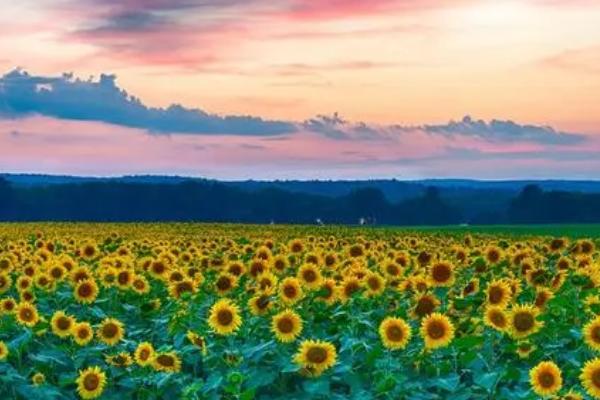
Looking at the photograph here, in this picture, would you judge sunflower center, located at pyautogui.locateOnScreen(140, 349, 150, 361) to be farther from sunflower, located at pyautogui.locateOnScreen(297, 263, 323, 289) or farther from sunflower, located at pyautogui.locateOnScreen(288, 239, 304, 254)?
sunflower, located at pyautogui.locateOnScreen(288, 239, 304, 254)

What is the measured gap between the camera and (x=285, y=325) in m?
8.86

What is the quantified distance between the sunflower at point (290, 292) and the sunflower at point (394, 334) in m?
1.51

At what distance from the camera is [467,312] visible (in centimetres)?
997

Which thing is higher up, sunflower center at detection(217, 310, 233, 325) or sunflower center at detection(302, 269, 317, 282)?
sunflower center at detection(302, 269, 317, 282)

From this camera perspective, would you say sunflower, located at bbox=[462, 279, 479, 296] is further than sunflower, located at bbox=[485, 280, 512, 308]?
Yes

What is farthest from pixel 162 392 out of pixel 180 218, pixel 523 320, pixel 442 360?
pixel 180 218

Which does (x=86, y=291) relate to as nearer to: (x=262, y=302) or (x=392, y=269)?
(x=262, y=302)

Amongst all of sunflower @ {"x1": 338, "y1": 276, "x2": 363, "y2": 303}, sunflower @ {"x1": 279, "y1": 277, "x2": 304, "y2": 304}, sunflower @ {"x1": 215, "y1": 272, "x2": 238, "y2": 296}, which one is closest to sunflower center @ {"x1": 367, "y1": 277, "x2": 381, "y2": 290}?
sunflower @ {"x1": 338, "y1": 276, "x2": 363, "y2": 303}

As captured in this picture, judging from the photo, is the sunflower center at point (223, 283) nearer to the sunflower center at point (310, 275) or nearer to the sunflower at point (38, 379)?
the sunflower center at point (310, 275)

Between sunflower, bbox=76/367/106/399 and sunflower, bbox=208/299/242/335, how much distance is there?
92cm

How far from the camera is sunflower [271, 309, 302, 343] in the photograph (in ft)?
29.0

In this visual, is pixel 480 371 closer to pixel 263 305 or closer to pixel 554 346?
pixel 554 346

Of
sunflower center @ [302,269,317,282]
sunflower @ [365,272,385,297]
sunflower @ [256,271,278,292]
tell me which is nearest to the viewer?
sunflower @ [365,272,385,297]

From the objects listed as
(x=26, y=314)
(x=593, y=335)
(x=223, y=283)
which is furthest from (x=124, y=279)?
(x=593, y=335)
